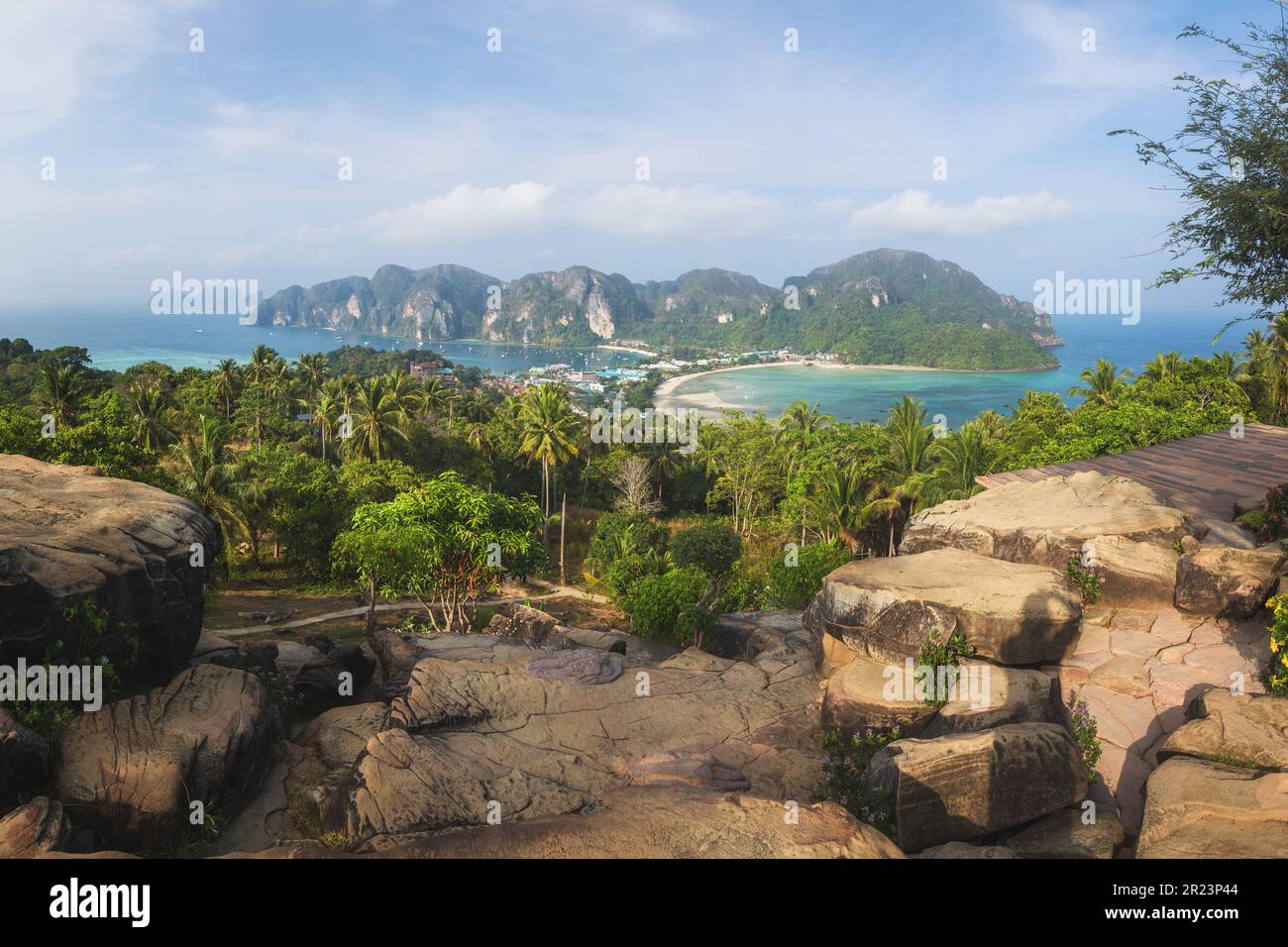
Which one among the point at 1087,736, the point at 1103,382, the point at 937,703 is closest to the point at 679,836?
the point at 937,703

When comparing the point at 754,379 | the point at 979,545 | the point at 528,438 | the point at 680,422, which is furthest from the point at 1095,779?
the point at 754,379

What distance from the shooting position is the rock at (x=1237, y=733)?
7766mm

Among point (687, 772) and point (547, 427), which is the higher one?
point (547, 427)

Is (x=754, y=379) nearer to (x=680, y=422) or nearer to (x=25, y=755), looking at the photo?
(x=680, y=422)

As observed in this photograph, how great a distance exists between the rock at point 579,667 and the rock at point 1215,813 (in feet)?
30.0

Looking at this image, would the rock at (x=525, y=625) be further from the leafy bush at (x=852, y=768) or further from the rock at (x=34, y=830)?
the rock at (x=34, y=830)

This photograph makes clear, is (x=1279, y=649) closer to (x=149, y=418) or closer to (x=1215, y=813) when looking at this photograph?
(x=1215, y=813)

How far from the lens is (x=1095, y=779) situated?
8.88 m

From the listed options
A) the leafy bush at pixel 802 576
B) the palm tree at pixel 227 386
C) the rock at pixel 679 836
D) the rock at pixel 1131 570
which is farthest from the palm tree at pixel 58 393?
the rock at pixel 1131 570

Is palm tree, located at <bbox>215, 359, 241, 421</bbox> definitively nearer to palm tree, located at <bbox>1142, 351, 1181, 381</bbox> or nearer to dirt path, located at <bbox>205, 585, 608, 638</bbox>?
dirt path, located at <bbox>205, 585, 608, 638</bbox>

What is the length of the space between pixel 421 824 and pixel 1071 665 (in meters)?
9.33

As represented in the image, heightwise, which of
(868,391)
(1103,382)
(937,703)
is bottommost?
(937,703)

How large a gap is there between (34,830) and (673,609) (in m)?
15.3

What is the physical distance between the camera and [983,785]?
8219mm
